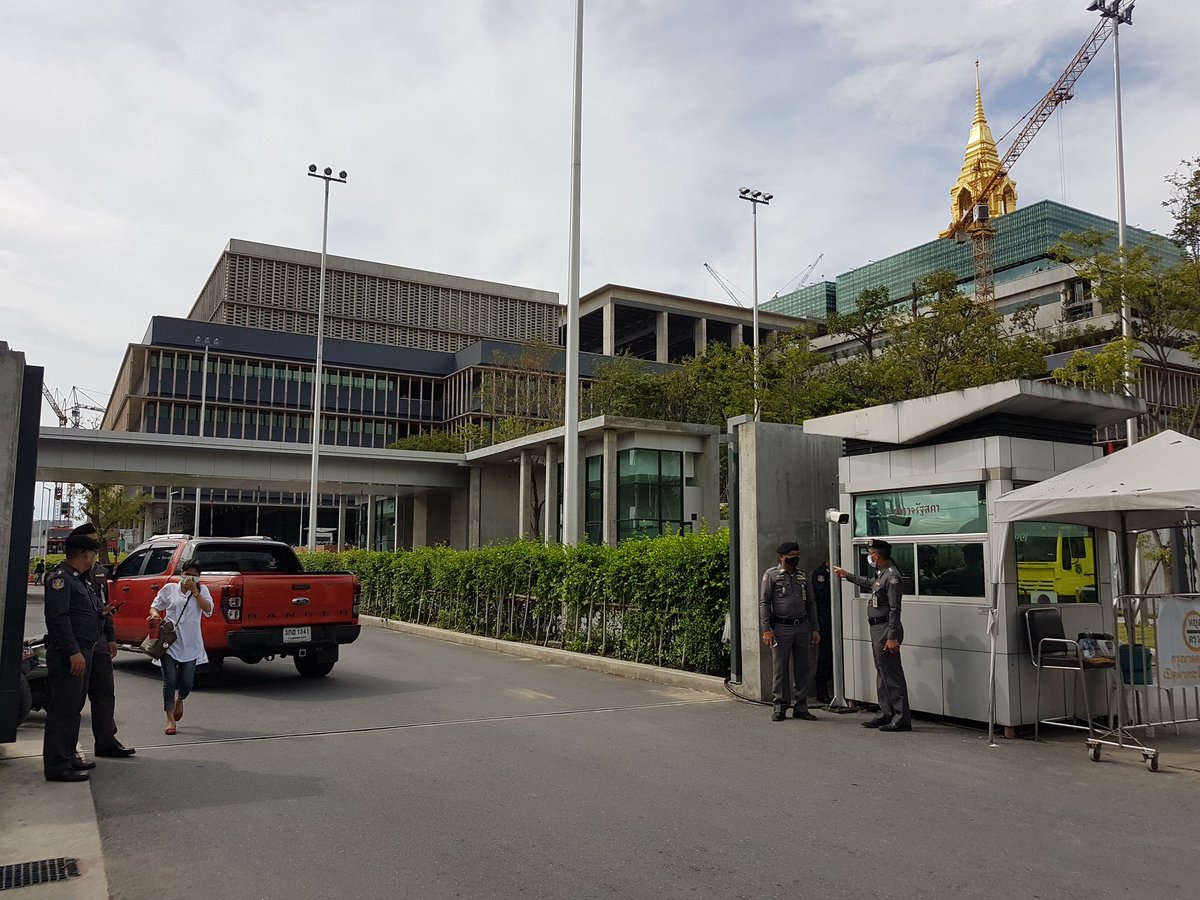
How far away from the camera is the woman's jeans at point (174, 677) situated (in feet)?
30.1

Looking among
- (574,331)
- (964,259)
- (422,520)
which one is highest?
(964,259)

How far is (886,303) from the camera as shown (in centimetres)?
3422

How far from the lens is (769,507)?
36.7 feet

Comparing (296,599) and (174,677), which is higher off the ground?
(296,599)

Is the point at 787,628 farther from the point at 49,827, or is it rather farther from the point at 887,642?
the point at 49,827

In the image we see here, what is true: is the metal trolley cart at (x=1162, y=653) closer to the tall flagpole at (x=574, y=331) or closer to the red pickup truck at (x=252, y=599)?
the red pickup truck at (x=252, y=599)

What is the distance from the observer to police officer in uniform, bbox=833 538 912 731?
30.5 feet

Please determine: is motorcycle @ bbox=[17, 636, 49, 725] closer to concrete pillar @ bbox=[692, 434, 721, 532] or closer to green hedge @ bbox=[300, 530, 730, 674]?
green hedge @ bbox=[300, 530, 730, 674]

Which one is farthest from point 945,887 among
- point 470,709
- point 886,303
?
point 886,303

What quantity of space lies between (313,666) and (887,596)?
808cm

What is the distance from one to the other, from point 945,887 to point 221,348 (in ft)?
268

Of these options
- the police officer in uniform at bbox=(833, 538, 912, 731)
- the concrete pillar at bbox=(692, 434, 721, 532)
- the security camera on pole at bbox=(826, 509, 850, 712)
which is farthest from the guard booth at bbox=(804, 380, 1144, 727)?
the concrete pillar at bbox=(692, 434, 721, 532)

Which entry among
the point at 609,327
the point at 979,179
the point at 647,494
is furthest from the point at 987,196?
the point at 647,494

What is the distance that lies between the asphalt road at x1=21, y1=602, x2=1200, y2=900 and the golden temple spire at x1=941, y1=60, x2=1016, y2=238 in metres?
97.6
